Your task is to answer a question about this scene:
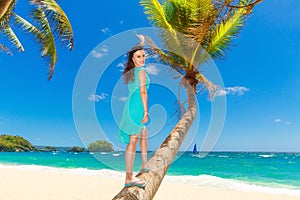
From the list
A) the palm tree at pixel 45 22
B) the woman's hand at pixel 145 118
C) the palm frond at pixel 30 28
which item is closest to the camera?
the woman's hand at pixel 145 118

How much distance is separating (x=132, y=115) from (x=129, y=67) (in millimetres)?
539

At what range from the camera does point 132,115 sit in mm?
2385

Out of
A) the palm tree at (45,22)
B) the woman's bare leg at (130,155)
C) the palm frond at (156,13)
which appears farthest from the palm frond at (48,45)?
the woman's bare leg at (130,155)

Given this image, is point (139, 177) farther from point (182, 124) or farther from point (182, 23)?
point (182, 23)

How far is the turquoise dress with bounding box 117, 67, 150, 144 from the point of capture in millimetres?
2389

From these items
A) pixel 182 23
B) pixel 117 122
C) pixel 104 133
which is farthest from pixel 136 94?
pixel 182 23

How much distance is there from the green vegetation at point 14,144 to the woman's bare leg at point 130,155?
7117 centimetres

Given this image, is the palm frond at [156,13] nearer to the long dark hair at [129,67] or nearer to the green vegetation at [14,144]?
the long dark hair at [129,67]

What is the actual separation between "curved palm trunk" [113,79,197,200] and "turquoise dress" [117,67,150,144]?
418mm

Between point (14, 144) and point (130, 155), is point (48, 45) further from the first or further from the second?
point (14, 144)

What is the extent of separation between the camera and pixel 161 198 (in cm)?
1023

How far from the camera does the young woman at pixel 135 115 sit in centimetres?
239

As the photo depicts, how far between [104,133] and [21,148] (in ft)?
238

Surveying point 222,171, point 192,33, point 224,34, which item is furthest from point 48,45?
point 222,171
